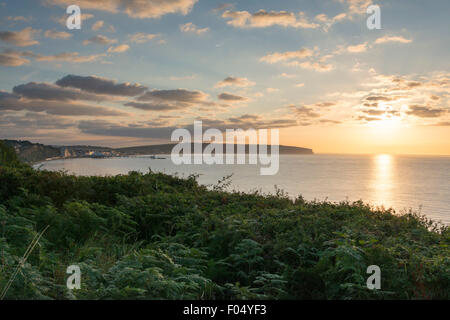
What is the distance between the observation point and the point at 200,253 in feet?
21.9

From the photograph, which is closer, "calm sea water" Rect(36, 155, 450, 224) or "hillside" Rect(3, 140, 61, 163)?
"calm sea water" Rect(36, 155, 450, 224)

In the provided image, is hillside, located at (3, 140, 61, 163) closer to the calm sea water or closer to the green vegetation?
the calm sea water

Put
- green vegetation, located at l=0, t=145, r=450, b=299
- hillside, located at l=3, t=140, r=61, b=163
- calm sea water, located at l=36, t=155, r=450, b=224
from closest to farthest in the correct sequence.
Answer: green vegetation, located at l=0, t=145, r=450, b=299 < calm sea water, located at l=36, t=155, r=450, b=224 < hillside, located at l=3, t=140, r=61, b=163

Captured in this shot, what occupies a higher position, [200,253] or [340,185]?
[200,253]

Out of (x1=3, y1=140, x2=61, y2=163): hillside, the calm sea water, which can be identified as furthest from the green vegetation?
(x1=3, y1=140, x2=61, y2=163): hillside

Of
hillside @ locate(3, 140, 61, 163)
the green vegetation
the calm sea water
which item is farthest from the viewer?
hillside @ locate(3, 140, 61, 163)

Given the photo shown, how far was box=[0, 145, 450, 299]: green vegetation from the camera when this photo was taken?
5.02 meters

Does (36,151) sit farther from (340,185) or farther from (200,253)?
(200,253)

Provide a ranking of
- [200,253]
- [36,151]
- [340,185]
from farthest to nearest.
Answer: [36,151] < [340,185] < [200,253]

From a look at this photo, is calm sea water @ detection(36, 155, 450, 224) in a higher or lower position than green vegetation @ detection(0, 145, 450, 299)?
lower

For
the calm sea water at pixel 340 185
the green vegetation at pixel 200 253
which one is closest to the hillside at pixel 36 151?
the calm sea water at pixel 340 185

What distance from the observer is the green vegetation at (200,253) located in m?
5.02

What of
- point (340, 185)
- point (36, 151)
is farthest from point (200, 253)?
point (36, 151)
